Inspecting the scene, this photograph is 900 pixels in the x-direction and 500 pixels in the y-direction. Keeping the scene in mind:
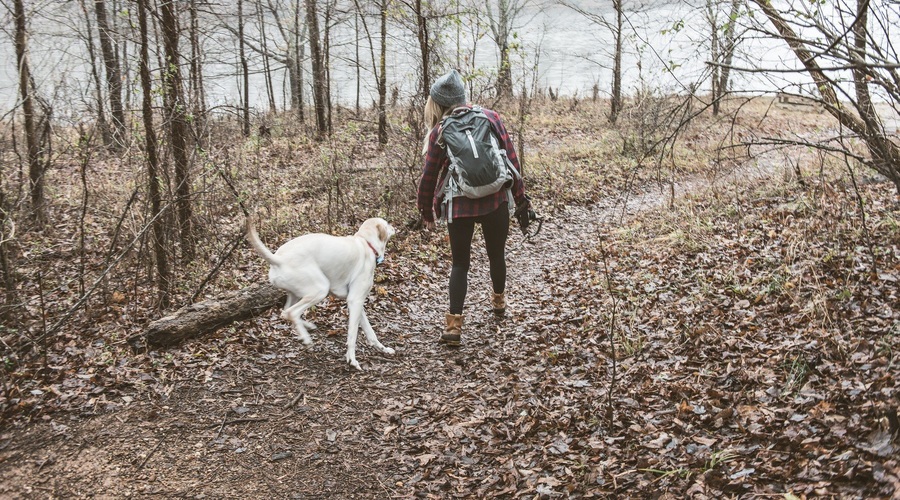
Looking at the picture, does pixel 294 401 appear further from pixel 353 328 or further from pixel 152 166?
pixel 152 166

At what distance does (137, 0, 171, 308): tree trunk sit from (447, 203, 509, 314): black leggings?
9.41 feet

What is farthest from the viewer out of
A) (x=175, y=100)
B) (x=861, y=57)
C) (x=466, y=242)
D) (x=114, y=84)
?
(x=114, y=84)

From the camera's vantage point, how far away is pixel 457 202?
5.11 meters

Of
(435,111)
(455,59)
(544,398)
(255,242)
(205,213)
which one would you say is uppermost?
(455,59)

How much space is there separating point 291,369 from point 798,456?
12.8 feet

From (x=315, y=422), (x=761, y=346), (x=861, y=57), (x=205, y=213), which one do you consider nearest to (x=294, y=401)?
(x=315, y=422)

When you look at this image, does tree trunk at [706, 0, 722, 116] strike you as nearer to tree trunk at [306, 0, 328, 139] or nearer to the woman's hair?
the woman's hair

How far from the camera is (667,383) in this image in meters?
4.32

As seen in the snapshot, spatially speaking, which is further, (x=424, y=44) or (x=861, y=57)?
(x=424, y=44)

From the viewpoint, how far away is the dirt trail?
370cm

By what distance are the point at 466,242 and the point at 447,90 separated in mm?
1372

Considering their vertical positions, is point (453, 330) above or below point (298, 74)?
below

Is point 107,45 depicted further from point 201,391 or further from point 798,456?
point 798,456

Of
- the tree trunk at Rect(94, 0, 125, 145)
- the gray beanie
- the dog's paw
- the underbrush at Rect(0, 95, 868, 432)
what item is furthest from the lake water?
the dog's paw
